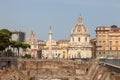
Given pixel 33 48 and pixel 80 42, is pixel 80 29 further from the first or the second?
pixel 33 48

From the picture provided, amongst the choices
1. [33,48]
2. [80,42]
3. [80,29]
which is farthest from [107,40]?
[33,48]

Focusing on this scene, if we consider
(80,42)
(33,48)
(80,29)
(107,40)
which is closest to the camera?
(107,40)

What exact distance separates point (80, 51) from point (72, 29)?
33.1 ft

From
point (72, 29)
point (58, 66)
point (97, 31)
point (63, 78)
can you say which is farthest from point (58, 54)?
point (63, 78)

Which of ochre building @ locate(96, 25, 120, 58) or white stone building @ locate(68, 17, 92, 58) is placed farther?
white stone building @ locate(68, 17, 92, 58)

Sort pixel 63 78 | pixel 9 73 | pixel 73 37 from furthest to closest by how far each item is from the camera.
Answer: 1. pixel 73 37
2. pixel 63 78
3. pixel 9 73

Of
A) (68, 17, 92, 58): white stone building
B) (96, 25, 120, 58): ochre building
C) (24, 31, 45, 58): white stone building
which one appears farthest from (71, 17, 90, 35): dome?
(24, 31, 45, 58): white stone building

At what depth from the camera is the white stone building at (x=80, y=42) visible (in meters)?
143

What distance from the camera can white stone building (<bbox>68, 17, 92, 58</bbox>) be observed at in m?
143

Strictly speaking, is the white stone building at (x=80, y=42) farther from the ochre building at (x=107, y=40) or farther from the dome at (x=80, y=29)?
the ochre building at (x=107, y=40)

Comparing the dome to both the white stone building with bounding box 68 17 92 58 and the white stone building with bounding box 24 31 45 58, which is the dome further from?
the white stone building with bounding box 24 31 45 58

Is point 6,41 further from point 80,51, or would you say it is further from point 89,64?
point 80,51

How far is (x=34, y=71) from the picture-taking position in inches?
3642

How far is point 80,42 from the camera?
146 metres
